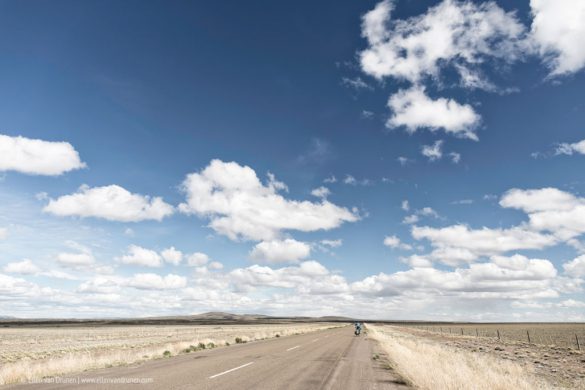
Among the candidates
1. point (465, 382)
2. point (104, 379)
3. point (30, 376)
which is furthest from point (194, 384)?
point (465, 382)

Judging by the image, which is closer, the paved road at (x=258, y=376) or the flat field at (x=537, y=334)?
the paved road at (x=258, y=376)

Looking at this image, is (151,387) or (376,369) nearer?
(151,387)

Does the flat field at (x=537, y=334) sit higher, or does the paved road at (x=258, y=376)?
the paved road at (x=258, y=376)

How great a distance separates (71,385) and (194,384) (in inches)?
137

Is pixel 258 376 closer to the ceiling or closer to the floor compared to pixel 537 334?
closer to the ceiling

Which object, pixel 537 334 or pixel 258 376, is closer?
pixel 258 376

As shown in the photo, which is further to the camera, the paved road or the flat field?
the flat field

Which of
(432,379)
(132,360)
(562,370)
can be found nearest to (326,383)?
(432,379)

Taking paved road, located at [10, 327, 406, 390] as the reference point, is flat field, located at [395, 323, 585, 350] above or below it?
below

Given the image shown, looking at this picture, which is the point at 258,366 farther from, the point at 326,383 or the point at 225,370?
the point at 326,383

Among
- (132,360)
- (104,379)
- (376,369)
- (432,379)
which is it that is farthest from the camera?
(132,360)

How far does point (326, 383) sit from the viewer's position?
1181cm

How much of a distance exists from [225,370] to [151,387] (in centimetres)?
409

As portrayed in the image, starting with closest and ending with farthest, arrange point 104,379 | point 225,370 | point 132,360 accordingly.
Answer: point 104,379, point 225,370, point 132,360
